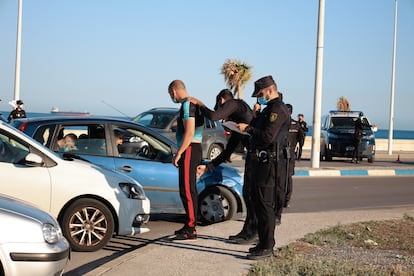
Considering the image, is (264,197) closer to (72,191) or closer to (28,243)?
(72,191)

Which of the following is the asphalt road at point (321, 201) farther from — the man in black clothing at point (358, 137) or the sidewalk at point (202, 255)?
the man in black clothing at point (358, 137)

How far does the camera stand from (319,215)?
34.6 feet

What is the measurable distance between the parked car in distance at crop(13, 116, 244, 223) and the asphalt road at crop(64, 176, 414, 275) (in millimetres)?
605

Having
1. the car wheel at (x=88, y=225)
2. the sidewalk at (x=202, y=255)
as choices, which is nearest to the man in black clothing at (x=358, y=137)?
the sidewalk at (x=202, y=255)

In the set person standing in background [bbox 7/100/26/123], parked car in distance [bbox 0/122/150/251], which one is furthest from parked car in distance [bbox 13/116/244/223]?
person standing in background [bbox 7/100/26/123]

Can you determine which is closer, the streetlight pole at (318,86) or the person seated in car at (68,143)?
the person seated in car at (68,143)

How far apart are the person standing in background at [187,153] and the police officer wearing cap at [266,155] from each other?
106cm

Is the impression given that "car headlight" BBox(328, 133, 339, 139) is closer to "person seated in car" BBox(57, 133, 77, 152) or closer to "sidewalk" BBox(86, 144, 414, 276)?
"sidewalk" BBox(86, 144, 414, 276)

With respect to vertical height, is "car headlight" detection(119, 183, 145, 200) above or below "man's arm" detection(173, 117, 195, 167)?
below

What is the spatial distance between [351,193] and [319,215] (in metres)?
5.07

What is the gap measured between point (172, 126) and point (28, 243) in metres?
13.8

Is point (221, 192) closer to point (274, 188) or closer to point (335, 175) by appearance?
point (274, 188)

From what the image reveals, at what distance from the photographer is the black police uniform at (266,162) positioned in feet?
22.5

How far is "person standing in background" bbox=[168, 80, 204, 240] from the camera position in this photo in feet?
26.1
